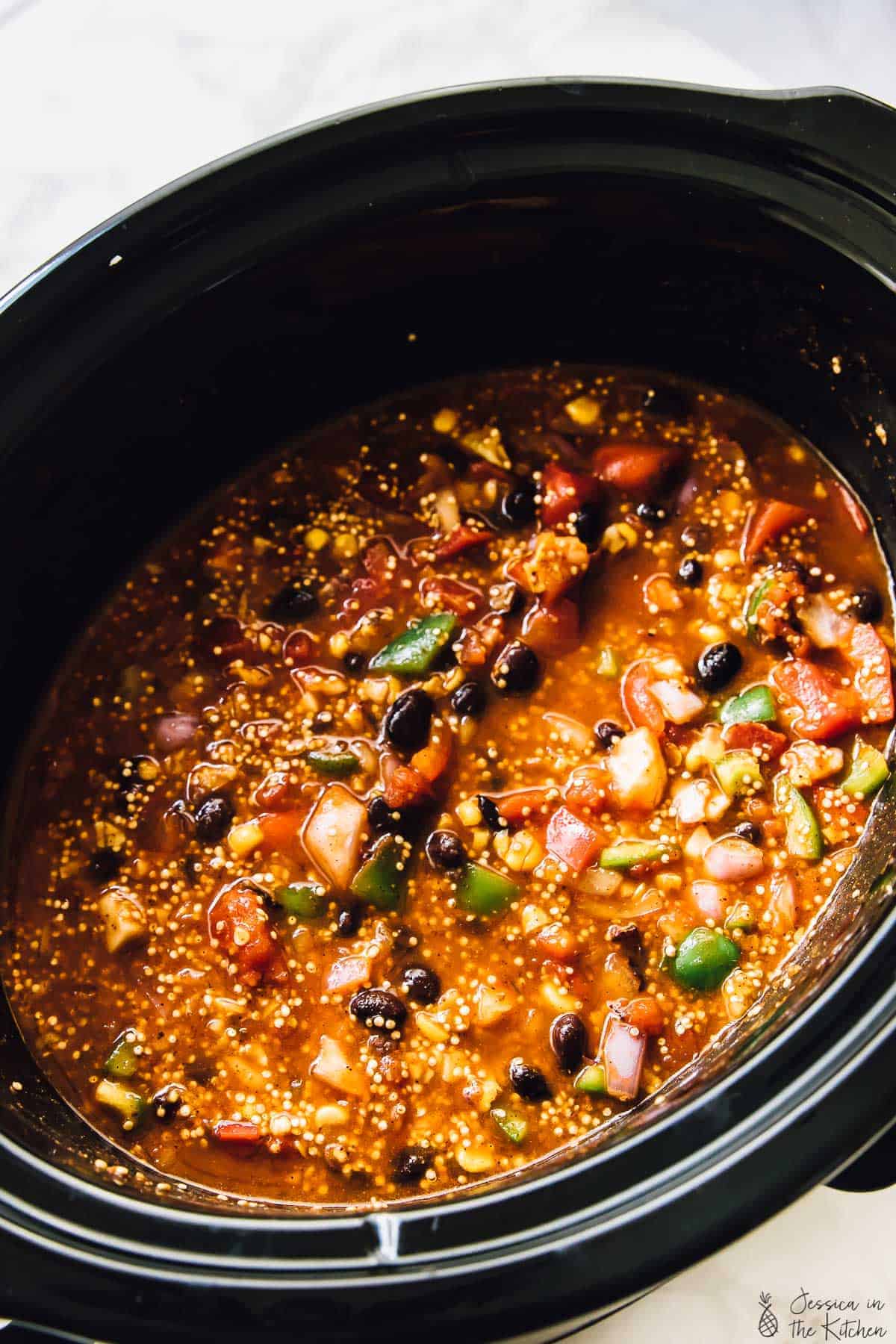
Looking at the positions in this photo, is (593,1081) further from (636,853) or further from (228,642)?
(228,642)

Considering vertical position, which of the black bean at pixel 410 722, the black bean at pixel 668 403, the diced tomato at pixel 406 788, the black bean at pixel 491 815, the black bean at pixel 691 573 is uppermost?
the black bean at pixel 668 403

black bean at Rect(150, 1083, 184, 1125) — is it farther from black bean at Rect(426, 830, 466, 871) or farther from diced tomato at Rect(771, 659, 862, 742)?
diced tomato at Rect(771, 659, 862, 742)

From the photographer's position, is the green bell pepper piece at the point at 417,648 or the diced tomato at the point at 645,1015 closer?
the diced tomato at the point at 645,1015

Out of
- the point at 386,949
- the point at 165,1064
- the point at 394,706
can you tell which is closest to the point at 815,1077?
the point at 386,949

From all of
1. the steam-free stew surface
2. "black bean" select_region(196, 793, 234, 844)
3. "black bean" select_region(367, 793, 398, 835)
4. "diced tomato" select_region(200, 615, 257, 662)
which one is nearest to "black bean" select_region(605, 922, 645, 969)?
the steam-free stew surface

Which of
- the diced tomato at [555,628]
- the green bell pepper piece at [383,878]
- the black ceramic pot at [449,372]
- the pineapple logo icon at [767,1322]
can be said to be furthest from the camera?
the diced tomato at [555,628]

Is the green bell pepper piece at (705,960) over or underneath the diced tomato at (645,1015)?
over

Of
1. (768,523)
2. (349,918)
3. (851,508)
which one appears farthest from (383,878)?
(851,508)

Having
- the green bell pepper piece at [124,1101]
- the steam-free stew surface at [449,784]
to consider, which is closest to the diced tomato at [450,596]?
the steam-free stew surface at [449,784]

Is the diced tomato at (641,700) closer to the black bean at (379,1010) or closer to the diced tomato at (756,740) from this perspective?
the diced tomato at (756,740)
